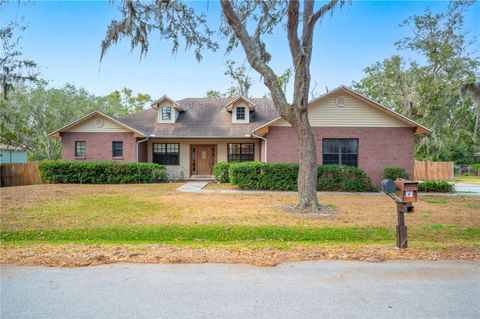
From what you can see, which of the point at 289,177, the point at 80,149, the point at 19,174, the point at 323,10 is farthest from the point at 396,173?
the point at 19,174

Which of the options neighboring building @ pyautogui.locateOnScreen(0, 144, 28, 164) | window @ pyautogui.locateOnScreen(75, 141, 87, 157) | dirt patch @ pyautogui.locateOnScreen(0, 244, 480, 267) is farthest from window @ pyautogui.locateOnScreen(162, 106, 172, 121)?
neighboring building @ pyautogui.locateOnScreen(0, 144, 28, 164)

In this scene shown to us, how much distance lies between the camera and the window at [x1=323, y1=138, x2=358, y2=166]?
16016 millimetres

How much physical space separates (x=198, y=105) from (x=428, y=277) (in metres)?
21.1

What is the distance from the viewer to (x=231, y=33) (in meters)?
11.2

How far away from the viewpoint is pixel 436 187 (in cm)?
1500

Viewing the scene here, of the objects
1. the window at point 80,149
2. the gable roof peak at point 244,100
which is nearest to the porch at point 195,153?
the gable roof peak at point 244,100

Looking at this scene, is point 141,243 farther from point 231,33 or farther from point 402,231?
point 231,33

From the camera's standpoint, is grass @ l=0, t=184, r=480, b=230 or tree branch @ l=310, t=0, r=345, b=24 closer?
grass @ l=0, t=184, r=480, b=230

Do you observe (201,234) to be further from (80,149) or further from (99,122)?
(80,149)

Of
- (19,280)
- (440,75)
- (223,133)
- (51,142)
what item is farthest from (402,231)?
(51,142)

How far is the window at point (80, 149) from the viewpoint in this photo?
19356mm

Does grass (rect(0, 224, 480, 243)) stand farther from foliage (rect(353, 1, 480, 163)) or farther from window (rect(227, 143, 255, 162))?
foliage (rect(353, 1, 480, 163))

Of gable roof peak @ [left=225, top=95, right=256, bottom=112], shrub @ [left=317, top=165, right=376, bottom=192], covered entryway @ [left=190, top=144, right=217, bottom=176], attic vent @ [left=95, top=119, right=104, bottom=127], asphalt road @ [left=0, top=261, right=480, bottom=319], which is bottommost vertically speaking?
asphalt road @ [left=0, top=261, right=480, bottom=319]

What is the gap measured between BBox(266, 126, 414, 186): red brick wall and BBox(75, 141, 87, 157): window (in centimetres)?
1222
